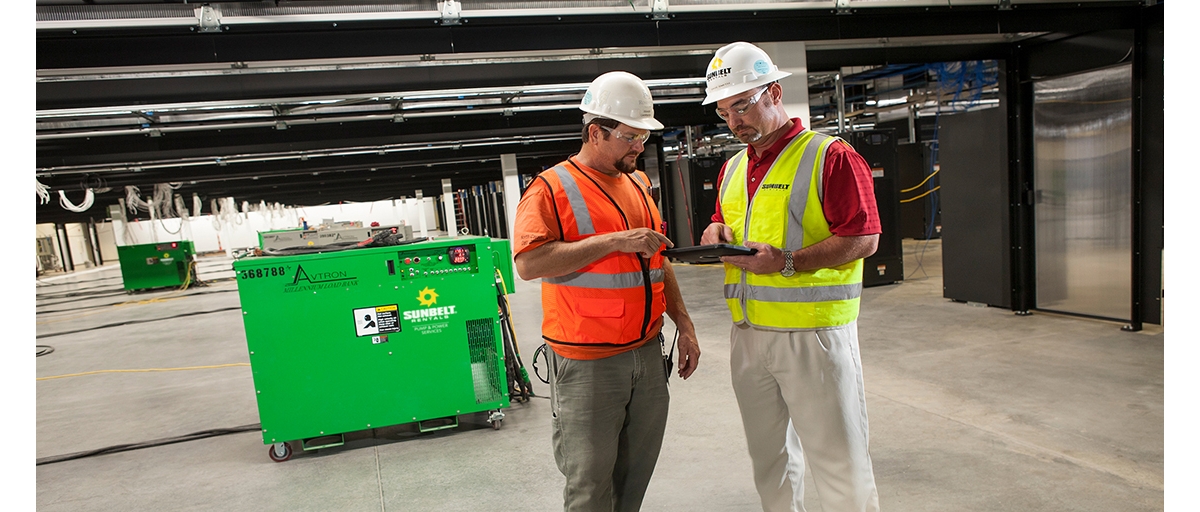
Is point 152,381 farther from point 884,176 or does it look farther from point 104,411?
point 884,176

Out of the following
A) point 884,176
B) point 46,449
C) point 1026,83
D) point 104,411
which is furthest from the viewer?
point 884,176

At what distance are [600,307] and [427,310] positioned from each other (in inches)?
97.9

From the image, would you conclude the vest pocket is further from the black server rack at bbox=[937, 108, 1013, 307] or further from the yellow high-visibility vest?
the black server rack at bbox=[937, 108, 1013, 307]

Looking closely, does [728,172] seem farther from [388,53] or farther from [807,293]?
[388,53]

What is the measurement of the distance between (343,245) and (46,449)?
272 centimetres

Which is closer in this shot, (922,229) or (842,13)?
(842,13)

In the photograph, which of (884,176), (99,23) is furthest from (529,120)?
(99,23)

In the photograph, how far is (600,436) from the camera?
202cm

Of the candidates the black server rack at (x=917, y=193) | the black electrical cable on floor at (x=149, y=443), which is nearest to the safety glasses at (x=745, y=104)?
the black electrical cable on floor at (x=149, y=443)

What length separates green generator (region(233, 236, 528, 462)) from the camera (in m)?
3.98

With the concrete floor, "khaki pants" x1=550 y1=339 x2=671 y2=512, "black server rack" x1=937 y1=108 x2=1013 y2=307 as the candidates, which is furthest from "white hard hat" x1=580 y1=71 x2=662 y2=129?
"black server rack" x1=937 y1=108 x2=1013 y2=307

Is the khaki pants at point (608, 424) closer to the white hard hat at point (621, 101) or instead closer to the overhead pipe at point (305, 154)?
the white hard hat at point (621, 101)

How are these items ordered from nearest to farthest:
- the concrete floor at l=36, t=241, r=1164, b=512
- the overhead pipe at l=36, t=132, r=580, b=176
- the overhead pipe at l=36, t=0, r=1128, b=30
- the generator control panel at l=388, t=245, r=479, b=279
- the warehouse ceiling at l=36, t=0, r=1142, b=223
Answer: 1. the concrete floor at l=36, t=241, r=1164, b=512
2. the overhead pipe at l=36, t=0, r=1128, b=30
3. the warehouse ceiling at l=36, t=0, r=1142, b=223
4. the generator control panel at l=388, t=245, r=479, b=279
5. the overhead pipe at l=36, t=132, r=580, b=176

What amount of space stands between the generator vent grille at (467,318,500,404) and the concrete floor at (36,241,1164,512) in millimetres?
258
